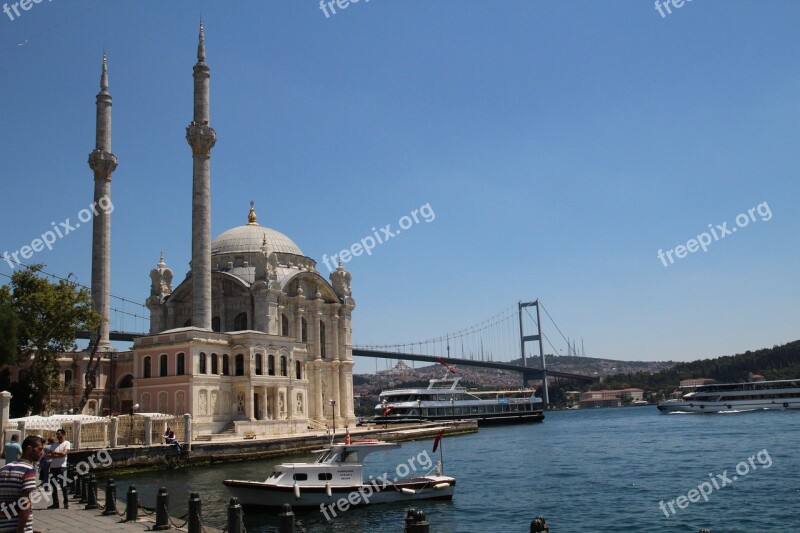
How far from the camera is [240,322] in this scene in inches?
1886

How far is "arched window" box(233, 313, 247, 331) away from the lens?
47.8 m

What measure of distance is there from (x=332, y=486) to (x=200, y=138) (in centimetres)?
2673

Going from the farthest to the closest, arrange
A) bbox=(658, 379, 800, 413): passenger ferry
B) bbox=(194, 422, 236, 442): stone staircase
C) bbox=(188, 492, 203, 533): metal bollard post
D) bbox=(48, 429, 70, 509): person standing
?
bbox=(658, 379, 800, 413): passenger ferry, bbox=(194, 422, 236, 442): stone staircase, bbox=(48, 429, 70, 509): person standing, bbox=(188, 492, 203, 533): metal bollard post

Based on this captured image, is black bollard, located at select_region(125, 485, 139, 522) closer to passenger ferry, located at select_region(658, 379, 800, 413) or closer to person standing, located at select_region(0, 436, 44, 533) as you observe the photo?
person standing, located at select_region(0, 436, 44, 533)

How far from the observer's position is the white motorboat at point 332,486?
18688mm

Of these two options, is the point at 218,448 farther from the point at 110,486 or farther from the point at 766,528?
the point at 766,528

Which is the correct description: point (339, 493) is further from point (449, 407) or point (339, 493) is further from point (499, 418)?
point (499, 418)

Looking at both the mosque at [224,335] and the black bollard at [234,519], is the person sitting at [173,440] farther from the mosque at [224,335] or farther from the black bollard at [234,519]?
the black bollard at [234,519]

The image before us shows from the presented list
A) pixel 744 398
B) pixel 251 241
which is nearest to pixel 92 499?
pixel 251 241

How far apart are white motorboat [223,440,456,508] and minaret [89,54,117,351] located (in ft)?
90.2

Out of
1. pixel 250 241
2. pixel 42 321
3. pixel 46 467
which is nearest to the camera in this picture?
pixel 46 467

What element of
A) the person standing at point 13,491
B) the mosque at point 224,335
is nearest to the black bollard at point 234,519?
the person standing at point 13,491

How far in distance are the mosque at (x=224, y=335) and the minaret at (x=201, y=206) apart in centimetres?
6

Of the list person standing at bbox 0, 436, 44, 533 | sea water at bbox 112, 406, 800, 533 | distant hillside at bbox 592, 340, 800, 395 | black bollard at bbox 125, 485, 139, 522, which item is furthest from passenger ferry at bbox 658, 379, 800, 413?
person standing at bbox 0, 436, 44, 533
